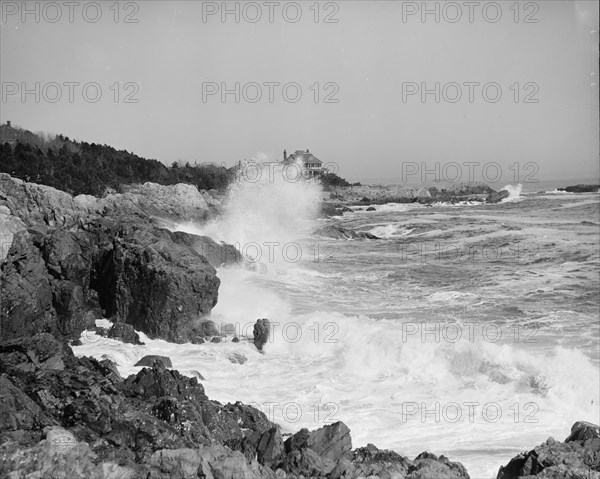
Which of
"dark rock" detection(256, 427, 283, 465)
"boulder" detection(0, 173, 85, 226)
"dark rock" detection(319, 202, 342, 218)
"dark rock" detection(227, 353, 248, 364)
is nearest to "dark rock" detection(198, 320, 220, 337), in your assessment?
"dark rock" detection(227, 353, 248, 364)

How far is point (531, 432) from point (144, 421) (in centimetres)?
503

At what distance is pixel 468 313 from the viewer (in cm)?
1478

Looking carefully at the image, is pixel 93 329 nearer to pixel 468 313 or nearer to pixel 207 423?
pixel 207 423

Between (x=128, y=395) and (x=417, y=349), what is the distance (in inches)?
210

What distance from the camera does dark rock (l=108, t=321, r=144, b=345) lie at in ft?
41.0

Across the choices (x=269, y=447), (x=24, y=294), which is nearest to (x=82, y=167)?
(x=24, y=294)

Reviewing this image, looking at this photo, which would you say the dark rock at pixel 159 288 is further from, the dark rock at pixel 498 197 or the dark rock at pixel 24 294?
the dark rock at pixel 498 197

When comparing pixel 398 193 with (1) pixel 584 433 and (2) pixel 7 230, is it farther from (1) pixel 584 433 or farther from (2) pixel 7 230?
(1) pixel 584 433

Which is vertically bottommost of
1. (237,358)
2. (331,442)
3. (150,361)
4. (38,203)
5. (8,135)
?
(237,358)

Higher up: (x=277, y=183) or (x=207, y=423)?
(x=277, y=183)

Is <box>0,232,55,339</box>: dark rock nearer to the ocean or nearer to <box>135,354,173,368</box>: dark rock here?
the ocean

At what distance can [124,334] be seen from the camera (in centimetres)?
1255

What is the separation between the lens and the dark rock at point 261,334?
507 inches

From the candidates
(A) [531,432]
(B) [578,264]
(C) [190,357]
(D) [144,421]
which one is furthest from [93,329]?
(B) [578,264]
